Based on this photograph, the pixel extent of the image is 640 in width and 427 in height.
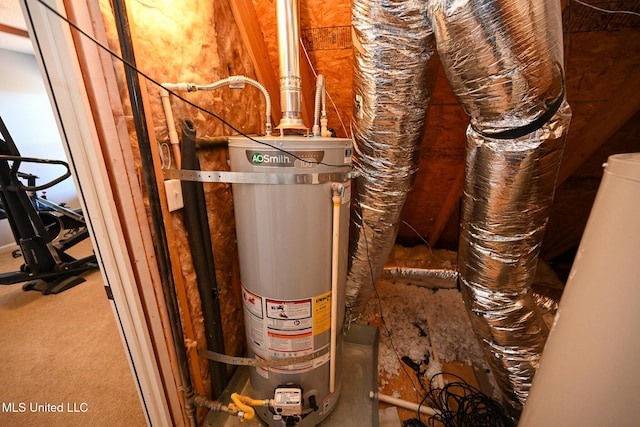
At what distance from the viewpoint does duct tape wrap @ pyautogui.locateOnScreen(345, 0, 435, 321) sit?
3.06 feet

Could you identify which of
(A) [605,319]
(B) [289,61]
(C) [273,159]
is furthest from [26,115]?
(A) [605,319]

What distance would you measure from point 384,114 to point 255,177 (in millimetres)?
626

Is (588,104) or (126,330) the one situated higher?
(588,104)

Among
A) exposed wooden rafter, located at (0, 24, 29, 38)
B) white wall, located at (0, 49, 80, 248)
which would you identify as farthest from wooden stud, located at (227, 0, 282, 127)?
white wall, located at (0, 49, 80, 248)

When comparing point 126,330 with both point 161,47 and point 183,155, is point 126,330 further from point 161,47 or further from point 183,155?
point 161,47

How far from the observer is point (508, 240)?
966 millimetres

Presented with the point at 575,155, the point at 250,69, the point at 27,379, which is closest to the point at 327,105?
the point at 250,69

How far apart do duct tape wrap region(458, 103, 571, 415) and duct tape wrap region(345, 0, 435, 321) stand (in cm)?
26

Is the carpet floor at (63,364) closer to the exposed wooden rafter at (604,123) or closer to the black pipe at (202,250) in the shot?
the black pipe at (202,250)

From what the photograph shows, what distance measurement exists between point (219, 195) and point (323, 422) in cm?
112

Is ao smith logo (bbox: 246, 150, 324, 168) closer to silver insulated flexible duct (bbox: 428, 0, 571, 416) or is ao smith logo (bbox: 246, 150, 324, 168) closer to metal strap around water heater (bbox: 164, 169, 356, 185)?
metal strap around water heater (bbox: 164, 169, 356, 185)

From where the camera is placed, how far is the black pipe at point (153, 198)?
676 mm

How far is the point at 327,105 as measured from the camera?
1621 millimetres

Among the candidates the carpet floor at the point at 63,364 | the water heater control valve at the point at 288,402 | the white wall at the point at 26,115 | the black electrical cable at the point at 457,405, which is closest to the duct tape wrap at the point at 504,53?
the black electrical cable at the point at 457,405
